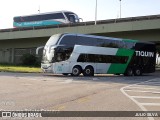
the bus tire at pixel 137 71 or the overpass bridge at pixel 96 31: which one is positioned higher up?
the overpass bridge at pixel 96 31

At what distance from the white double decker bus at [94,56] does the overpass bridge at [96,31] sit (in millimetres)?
6298

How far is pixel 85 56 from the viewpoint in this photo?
3247 cm

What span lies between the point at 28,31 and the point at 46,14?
12.5 feet

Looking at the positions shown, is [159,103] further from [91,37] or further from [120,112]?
[91,37]

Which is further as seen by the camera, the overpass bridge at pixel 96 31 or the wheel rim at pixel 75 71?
the overpass bridge at pixel 96 31

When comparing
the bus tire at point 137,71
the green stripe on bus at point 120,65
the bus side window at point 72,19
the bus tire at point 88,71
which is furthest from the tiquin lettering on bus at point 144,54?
the bus side window at point 72,19

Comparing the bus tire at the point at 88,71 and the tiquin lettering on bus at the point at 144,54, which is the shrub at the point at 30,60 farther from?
the bus tire at the point at 88,71

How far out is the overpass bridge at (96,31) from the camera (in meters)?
43.8

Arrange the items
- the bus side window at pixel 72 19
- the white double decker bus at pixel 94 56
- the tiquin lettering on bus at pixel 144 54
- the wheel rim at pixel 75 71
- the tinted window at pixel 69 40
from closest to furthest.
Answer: the tinted window at pixel 69 40
the white double decker bus at pixel 94 56
the wheel rim at pixel 75 71
the tiquin lettering on bus at pixel 144 54
the bus side window at pixel 72 19

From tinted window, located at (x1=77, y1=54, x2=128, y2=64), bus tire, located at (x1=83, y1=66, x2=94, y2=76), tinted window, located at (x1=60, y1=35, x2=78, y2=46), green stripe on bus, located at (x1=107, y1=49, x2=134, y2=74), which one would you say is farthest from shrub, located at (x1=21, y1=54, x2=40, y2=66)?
tinted window, located at (x1=60, y1=35, x2=78, y2=46)

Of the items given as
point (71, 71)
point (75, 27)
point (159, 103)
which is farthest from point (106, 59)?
point (159, 103)

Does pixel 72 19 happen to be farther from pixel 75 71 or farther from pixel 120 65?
pixel 75 71

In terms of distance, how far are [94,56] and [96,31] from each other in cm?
1509

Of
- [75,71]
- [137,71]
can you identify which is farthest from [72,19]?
[75,71]
